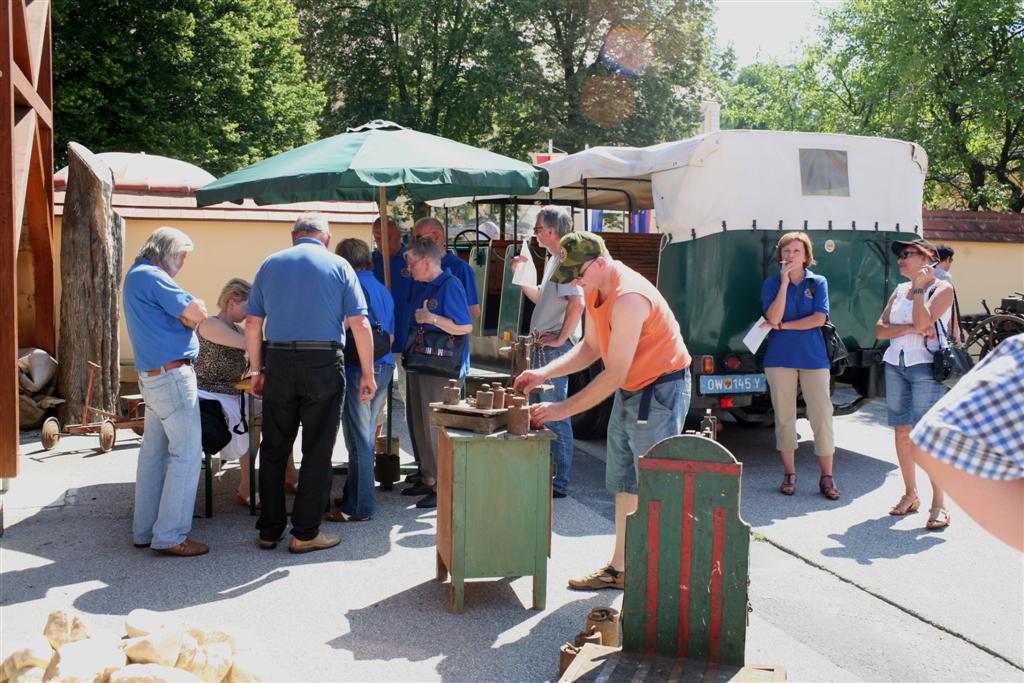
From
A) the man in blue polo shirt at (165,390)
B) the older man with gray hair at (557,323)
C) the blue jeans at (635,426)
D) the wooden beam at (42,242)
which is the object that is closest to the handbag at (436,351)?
the older man with gray hair at (557,323)

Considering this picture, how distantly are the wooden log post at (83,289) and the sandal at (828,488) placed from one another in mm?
6640

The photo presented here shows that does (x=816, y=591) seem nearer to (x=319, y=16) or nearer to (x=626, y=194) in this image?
(x=626, y=194)

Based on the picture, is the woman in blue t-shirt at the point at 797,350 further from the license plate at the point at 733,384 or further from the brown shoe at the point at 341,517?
the brown shoe at the point at 341,517

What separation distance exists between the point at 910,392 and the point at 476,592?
3.30 metres

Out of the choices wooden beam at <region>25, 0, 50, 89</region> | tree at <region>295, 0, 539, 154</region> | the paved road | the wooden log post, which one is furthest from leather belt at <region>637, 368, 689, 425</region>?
tree at <region>295, 0, 539, 154</region>

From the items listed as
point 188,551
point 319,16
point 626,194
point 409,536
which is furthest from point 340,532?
point 319,16

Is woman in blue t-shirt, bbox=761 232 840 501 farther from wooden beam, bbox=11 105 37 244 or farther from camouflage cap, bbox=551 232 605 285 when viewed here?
wooden beam, bbox=11 105 37 244

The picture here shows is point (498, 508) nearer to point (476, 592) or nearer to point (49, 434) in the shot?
point (476, 592)

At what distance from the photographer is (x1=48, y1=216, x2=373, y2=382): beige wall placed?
11.3 metres

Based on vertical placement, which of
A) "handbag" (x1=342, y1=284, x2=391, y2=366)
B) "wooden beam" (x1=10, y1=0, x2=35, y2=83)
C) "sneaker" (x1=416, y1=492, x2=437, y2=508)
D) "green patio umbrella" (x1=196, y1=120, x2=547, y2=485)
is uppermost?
"wooden beam" (x1=10, y1=0, x2=35, y2=83)

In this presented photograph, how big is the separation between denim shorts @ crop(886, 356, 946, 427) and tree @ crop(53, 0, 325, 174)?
17194mm

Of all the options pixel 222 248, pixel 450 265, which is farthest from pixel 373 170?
pixel 222 248

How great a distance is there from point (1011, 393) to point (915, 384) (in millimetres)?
4861

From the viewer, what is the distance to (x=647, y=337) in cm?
443
